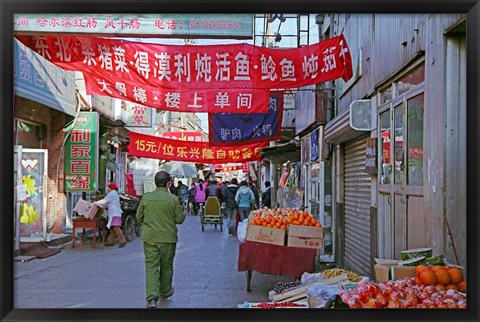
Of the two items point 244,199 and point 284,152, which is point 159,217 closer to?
point 244,199

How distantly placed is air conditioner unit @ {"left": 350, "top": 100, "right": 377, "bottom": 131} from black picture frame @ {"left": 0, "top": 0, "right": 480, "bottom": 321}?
4881 mm

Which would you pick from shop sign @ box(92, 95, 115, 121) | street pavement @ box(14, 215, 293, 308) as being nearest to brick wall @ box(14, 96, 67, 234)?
street pavement @ box(14, 215, 293, 308)

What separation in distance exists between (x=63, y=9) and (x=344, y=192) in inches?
358

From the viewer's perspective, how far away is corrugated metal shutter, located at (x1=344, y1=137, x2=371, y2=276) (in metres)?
10.1

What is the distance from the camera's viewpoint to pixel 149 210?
793 centimetres

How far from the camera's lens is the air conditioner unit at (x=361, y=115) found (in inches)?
371

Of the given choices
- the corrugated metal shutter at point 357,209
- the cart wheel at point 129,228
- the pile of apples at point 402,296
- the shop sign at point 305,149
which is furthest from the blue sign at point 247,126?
the pile of apples at point 402,296

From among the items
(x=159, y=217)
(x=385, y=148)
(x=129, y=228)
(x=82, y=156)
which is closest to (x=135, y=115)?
(x=82, y=156)

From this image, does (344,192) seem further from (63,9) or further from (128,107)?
(128,107)

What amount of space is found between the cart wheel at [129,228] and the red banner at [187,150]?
2190 millimetres

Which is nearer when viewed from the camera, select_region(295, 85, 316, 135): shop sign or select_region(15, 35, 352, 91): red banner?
select_region(15, 35, 352, 91): red banner

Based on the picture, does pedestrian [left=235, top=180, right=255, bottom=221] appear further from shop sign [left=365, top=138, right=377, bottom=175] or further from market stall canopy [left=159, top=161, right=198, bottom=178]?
market stall canopy [left=159, top=161, right=198, bottom=178]

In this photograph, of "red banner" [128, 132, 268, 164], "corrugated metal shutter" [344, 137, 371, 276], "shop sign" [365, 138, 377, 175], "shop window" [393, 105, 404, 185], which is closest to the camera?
"shop window" [393, 105, 404, 185]

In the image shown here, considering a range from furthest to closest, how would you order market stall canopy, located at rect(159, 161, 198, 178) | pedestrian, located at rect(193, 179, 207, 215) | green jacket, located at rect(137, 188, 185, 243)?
market stall canopy, located at rect(159, 161, 198, 178)
pedestrian, located at rect(193, 179, 207, 215)
green jacket, located at rect(137, 188, 185, 243)
